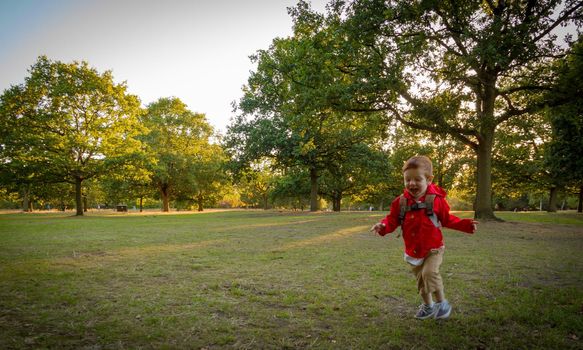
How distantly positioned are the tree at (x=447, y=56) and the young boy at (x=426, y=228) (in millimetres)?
10200

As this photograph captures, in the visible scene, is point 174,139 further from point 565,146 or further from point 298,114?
point 565,146

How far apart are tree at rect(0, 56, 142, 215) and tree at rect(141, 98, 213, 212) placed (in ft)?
33.9

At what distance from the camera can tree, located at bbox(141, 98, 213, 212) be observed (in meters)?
41.4

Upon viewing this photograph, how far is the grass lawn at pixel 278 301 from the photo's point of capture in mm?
3387

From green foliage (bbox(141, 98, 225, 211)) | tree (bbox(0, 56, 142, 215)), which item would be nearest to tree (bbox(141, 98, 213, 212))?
green foliage (bbox(141, 98, 225, 211))

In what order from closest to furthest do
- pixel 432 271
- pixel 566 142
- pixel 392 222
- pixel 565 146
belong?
pixel 432 271, pixel 392 222, pixel 566 142, pixel 565 146

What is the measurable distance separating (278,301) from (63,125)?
103 feet

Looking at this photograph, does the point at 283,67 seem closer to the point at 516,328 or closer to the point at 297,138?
the point at 297,138

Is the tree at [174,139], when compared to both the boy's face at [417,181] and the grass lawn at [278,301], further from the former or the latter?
the boy's face at [417,181]

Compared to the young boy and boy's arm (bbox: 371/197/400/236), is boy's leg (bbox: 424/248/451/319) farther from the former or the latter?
boy's arm (bbox: 371/197/400/236)

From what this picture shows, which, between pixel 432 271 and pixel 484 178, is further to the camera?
pixel 484 178

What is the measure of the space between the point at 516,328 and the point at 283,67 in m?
17.6

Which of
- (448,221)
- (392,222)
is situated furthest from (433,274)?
(392,222)

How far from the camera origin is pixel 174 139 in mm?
44375
